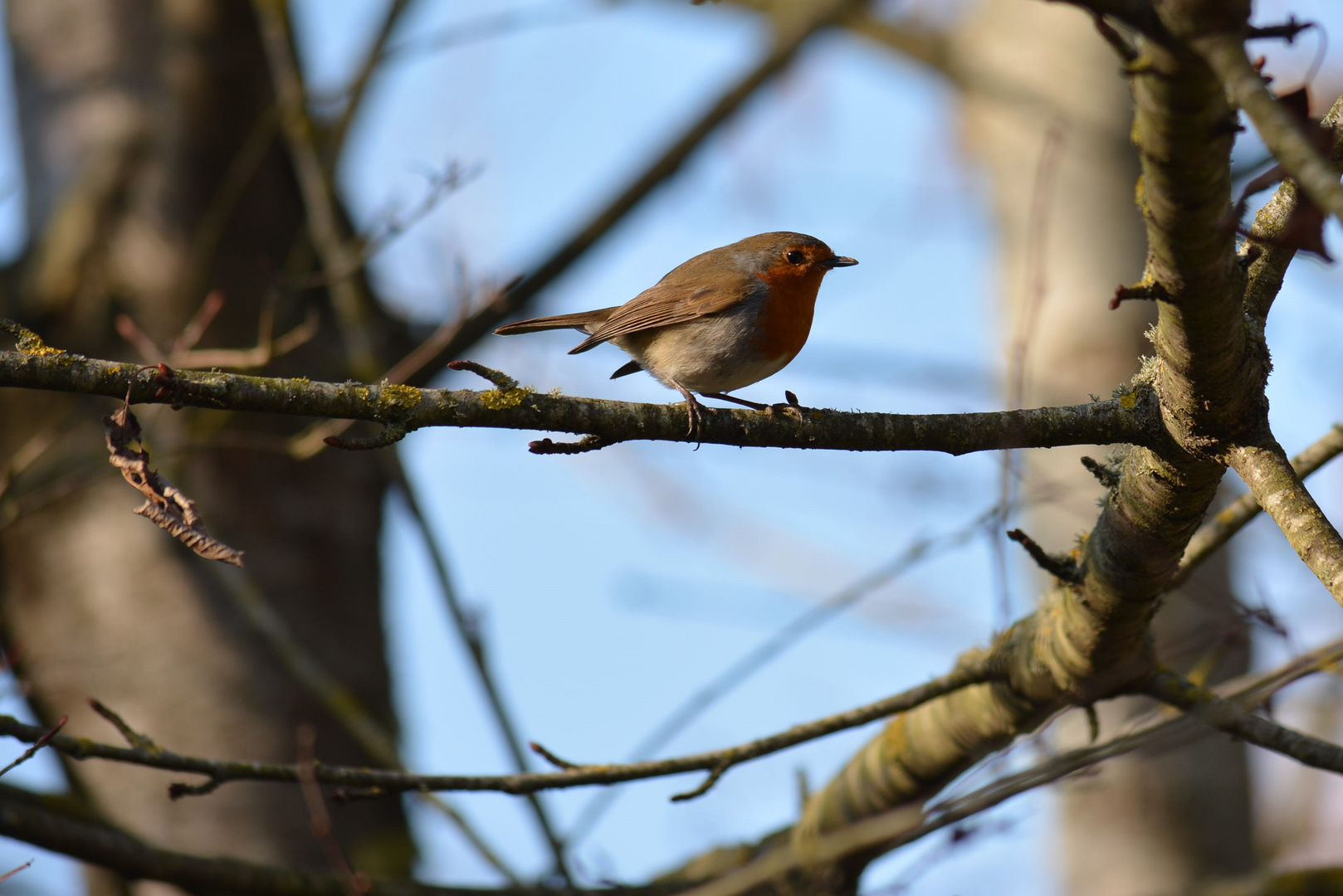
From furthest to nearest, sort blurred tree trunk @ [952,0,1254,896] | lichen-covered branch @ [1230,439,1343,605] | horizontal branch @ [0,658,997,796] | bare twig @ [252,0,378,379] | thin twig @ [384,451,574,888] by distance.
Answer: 1. blurred tree trunk @ [952,0,1254,896]
2. bare twig @ [252,0,378,379]
3. thin twig @ [384,451,574,888]
4. horizontal branch @ [0,658,997,796]
5. lichen-covered branch @ [1230,439,1343,605]

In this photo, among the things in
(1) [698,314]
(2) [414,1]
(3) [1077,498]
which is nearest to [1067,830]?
(3) [1077,498]

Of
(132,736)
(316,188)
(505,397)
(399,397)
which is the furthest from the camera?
(316,188)

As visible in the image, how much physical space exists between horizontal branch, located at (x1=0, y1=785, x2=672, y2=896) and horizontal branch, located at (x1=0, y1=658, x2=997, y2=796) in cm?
49

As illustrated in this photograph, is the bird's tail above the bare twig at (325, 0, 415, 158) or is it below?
below

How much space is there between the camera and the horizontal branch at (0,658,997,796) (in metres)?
2.73

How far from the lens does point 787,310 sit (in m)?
4.24

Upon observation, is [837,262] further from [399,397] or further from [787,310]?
[399,397]

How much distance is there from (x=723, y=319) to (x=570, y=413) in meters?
1.98

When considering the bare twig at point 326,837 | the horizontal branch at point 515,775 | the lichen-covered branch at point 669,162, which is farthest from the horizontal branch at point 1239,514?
the lichen-covered branch at point 669,162

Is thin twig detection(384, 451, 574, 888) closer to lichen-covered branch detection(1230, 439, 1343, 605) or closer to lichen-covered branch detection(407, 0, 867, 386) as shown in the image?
lichen-covered branch detection(407, 0, 867, 386)

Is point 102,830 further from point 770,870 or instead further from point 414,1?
point 414,1

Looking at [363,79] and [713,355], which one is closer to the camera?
[713,355]

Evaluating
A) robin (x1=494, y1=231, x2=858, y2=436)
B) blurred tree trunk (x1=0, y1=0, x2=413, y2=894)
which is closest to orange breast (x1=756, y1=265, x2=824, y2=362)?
robin (x1=494, y1=231, x2=858, y2=436)

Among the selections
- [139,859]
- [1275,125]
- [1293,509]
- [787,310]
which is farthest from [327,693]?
[1275,125]
